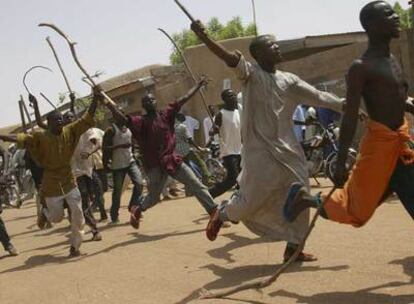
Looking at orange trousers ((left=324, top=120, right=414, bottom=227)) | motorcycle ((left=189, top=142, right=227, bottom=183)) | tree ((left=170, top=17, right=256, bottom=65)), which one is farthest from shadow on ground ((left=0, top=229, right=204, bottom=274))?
tree ((left=170, top=17, right=256, bottom=65))

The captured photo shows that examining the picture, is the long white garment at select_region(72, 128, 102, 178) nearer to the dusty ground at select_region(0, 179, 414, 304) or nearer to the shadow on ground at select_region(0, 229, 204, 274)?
the dusty ground at select_region(0, 179, 414, 304)

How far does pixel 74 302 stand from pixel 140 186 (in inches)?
193

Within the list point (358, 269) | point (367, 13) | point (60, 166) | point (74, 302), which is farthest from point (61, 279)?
point (367, 13)

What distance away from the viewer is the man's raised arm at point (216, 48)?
485cm

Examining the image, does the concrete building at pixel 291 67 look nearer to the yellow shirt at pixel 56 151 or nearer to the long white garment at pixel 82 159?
the long white garment at pixel 82 159

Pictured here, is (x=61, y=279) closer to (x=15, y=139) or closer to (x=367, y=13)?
(x=15, y=139)

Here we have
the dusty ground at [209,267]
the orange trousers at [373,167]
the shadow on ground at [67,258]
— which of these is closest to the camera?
the orange trousers at [373,167]

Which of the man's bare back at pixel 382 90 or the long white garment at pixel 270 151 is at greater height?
the man's bare back at pixel 382 90

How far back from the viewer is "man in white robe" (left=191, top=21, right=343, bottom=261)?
5.24 m

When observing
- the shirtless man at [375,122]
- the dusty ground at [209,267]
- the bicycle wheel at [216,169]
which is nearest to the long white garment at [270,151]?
the dusty ground at [209,267]

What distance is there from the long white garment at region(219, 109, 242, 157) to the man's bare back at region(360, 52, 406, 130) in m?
5.06

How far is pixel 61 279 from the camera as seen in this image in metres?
6.08

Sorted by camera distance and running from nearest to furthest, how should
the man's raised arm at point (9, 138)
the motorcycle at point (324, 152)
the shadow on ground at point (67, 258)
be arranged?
1. the man's raised arm at point (9, 138)
2. the shadow on ground at point (67, 258)
3. the motorcycle at point (324, 152)

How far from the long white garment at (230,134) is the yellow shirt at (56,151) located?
244 centimetres
